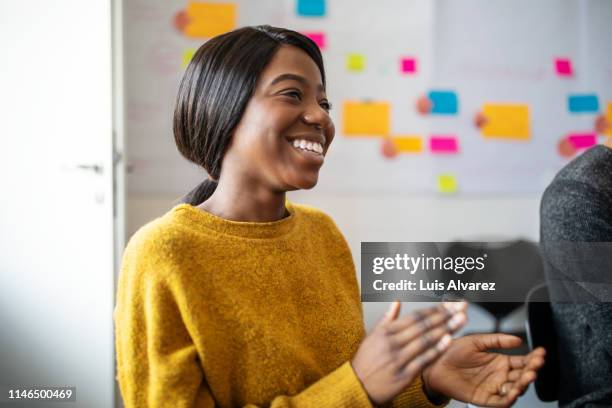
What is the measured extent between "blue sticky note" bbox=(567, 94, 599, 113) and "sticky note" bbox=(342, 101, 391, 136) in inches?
17.9

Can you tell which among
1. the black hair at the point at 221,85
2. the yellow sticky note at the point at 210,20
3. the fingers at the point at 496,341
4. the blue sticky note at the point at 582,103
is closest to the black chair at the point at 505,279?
the fingers at the point at 496,341

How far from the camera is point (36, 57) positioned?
92cm

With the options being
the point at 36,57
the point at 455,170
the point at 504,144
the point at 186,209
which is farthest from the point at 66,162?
the point at 504,144

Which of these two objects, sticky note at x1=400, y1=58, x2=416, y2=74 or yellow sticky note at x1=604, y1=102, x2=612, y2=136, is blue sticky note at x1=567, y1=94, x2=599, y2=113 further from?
sticky note at x1=400, y1=58, x2=416, y2=74

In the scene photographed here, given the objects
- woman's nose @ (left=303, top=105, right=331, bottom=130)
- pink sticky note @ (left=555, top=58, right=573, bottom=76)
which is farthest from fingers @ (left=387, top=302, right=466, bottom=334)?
pink sticky note @ (left=555, top=58, right=573, bottom=76)

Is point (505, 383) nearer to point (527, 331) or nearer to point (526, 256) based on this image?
point (527, 331)

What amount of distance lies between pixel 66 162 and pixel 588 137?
1197mm

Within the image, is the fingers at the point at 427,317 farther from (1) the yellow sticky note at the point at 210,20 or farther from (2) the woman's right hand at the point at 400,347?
(1) the yellow sticky note at the point at 210,20

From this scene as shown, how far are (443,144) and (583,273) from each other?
0.73 meters

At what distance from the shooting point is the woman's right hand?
0.48 metres

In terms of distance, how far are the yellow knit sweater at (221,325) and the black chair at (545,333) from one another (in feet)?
1.10

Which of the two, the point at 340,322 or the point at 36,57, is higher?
the point at 36,57

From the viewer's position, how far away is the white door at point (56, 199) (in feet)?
2.88

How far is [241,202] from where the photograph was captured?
603 millimetres
